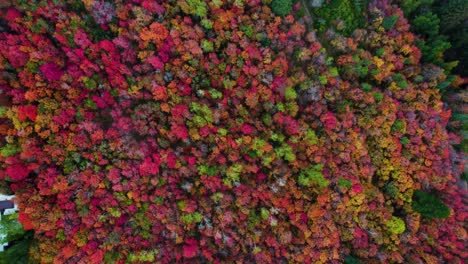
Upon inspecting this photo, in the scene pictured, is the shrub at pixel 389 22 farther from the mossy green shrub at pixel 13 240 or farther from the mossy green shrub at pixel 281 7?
the mossy green shrub at pixel 13 240

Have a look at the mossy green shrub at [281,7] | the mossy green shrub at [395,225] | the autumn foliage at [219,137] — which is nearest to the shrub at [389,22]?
the autumn foliage at [219,137]

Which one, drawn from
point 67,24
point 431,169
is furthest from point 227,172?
point 431,169

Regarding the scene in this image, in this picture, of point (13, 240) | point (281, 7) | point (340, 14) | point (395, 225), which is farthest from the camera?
point (340, 14)

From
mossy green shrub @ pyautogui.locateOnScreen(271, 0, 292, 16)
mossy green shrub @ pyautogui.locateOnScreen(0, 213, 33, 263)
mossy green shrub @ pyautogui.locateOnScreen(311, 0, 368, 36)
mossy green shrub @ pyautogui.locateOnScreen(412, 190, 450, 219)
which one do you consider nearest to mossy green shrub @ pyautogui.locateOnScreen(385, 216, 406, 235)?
mossy green shrub @ pyautogui.locateOnScreen(412, 190, 450, 219)

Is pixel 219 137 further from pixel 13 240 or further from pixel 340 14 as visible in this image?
pixel 13 240

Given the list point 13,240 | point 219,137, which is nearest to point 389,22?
point 219,137

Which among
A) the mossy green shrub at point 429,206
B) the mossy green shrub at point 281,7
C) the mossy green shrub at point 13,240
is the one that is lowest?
the mossy green shrub at point 13,240
